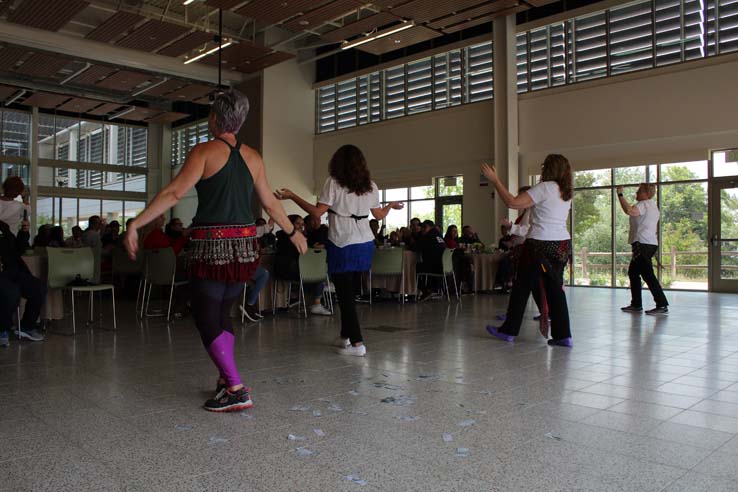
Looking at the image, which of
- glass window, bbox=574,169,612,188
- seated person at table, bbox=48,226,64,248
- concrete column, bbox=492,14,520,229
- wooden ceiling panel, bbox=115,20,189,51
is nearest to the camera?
seated person at table, bbox=48,226,64,248

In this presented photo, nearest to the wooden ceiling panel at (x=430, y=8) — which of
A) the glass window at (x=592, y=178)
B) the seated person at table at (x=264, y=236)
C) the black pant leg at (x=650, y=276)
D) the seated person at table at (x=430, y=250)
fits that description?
the seated person at table at (x=430, y=250)

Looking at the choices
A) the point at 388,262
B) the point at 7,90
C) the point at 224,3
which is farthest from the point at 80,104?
the point at 388,262

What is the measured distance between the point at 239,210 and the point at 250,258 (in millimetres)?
239

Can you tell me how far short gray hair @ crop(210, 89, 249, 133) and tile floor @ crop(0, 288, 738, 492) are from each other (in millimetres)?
1393

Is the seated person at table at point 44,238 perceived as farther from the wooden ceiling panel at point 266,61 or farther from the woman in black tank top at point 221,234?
the woman in black tank top at point 221,234

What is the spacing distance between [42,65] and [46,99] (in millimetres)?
2385

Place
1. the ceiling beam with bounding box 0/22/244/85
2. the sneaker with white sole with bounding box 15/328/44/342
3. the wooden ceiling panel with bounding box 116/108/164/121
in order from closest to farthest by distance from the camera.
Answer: the sneaker with white sole with bounding box 15/328/44/342 < the ceiling beam with bounding box 0/22/244/85 < the wooden ceiling panel with bounding box 116/108/164/121

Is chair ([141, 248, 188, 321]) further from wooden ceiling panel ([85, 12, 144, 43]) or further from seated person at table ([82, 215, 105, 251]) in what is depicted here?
wooden ceiling panel ([85, 12, 144, 43])

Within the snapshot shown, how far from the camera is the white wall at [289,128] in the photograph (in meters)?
16.4

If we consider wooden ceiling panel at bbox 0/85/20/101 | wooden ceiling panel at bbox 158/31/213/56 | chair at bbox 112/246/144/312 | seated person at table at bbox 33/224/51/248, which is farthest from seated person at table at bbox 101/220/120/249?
wooden ceiling panel at bbox 0/85/20/101

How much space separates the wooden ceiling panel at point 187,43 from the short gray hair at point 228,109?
367 inches

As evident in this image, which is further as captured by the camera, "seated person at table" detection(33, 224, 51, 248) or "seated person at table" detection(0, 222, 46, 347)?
"seated person at table" detection(33, 224, 51, 248)

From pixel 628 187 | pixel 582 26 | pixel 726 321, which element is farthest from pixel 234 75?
pixel 726 321

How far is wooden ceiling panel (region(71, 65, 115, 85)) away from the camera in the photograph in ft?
43.3
